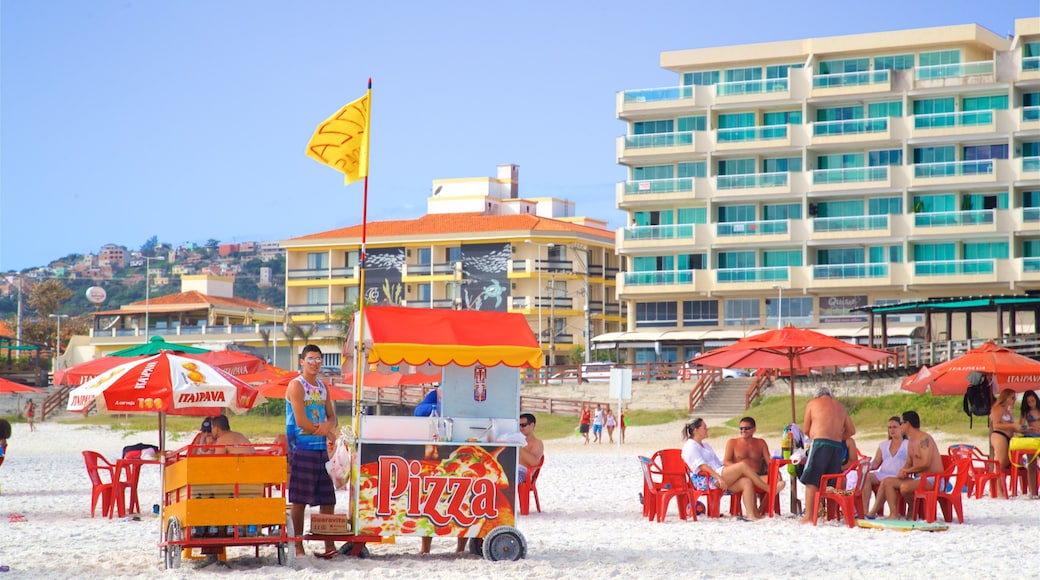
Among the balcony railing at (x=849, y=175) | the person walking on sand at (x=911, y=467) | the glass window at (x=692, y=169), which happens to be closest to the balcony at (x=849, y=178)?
the balcony railing at (x=849, y=175)

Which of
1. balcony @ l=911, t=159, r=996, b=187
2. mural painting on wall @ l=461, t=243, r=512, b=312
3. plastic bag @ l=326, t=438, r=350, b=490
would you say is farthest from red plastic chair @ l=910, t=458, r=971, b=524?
mural painting on wall @ l=461, t=243, r=512, b=312

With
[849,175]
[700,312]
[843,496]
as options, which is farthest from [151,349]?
[700,312]

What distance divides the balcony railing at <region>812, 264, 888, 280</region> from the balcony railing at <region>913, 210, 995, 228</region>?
7.49 ft

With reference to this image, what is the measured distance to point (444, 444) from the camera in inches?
424

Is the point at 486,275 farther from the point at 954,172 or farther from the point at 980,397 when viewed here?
Answer: the point at 980,397

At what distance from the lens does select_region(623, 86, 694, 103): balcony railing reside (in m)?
59.3

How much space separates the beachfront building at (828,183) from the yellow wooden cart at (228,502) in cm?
4707

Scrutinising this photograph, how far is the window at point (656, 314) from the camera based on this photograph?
202ft

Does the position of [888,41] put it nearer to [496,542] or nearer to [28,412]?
[28,412]

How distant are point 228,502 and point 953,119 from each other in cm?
4992

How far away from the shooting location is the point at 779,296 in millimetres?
58031

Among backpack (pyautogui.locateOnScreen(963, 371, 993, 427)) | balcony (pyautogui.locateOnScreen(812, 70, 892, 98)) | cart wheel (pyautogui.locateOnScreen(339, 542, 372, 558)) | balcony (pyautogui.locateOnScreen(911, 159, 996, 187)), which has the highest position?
balcony (pyautogui.locateOnScreen(812, 70, 892, 98))

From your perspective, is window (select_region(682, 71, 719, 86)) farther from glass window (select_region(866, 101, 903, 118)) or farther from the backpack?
the backpack

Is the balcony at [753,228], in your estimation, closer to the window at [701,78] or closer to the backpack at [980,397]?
the window at [701,78]
